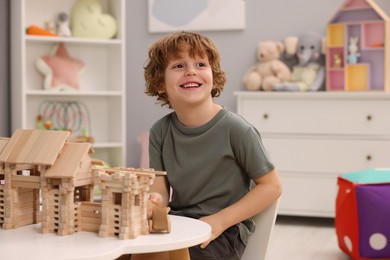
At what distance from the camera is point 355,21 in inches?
144

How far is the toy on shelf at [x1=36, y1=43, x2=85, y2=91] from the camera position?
3.96 meters

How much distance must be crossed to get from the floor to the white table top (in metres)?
1.66

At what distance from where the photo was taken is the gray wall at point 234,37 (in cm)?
390

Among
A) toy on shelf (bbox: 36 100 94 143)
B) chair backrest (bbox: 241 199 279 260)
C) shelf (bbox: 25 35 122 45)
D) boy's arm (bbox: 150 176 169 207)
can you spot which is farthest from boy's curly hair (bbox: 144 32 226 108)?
toy on shelf (bbox: 36 100 94 143)

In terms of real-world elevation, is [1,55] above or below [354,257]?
above

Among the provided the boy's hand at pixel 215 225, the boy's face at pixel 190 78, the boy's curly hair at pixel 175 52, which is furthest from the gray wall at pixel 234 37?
the boy's hand at pixel 215 225

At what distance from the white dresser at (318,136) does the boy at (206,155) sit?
196 cm

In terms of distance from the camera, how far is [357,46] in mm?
3682

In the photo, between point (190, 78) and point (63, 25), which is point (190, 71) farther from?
point (63, 25)

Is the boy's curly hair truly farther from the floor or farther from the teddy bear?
the teddy bear

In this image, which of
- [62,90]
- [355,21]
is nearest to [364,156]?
[355,21]

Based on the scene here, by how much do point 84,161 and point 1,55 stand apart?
2875mm

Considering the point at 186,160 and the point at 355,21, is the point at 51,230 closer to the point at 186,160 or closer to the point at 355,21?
the point at 186,160

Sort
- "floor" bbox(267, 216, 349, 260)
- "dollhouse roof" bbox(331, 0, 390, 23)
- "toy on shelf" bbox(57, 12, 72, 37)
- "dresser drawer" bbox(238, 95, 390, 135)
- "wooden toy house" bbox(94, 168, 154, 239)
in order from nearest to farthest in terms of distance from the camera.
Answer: "wooden toy house" bbox(94, 168, 154, 239)
"floor" bbox(267, 216, 349, 260)
"dresser drawer" bbox(238, 95, 390, 135)
"dollhouse roof" bbox(331, 0, 390, 23)
"toy on shelf" bbox(57, 12, 72, 37)
